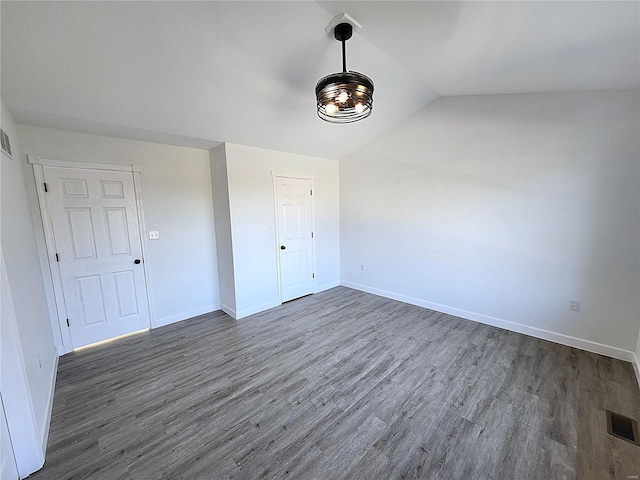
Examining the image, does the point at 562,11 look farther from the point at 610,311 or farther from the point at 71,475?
the point at 71,475

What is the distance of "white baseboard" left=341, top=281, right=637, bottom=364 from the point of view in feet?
8.38

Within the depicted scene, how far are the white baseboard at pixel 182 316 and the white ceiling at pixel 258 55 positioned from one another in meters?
2.34

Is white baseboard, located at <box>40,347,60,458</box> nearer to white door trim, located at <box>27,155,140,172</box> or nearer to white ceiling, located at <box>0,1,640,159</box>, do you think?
white door trim, located at <box>27,155,140,172</box>

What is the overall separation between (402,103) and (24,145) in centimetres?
411

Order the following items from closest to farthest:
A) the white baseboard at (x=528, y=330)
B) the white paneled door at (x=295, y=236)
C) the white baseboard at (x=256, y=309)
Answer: the white baseboard at (x=528, y=330) → the white baseboard at (x=256, y=309) → the white paneled door at (x=295, y=236)

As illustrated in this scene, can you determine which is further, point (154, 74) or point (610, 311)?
point (610, 311)

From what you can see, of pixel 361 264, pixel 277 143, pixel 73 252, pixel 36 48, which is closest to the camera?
pixel 36 48

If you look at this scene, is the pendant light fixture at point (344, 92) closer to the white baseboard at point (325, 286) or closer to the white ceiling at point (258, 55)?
the white ceiling at point (258, 55)

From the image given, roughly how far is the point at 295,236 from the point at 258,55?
2587 millimetres

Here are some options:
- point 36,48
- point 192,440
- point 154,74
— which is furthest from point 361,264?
point 36,48

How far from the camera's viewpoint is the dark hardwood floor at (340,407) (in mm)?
1551

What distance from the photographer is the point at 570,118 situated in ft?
8.43

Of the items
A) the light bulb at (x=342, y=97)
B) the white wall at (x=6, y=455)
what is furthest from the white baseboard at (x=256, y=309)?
the light bulb at (x=342, y=97)

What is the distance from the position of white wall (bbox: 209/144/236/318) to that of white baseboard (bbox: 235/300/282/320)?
0.28ft
